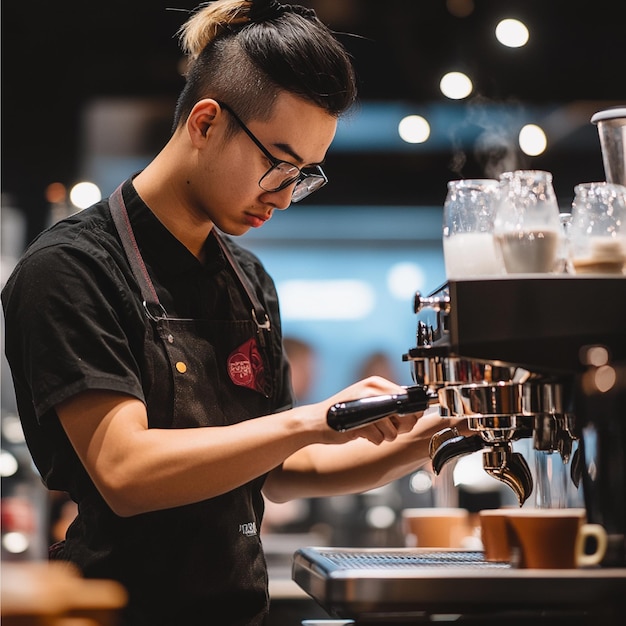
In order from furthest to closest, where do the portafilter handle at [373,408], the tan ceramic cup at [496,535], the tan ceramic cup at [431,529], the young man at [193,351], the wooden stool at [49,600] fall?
the tan ceramic cup at [431,529], the young man at [193,351], the portafilter handle at [373,408], the tan ceramic cup at [496,535], the wooden stool at [49,600]

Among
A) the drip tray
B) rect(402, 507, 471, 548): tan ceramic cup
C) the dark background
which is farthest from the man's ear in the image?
the dark background

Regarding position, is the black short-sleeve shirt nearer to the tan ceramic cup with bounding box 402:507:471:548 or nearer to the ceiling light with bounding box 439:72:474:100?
the tan ceramic cup with bounding box 402:507:471:548

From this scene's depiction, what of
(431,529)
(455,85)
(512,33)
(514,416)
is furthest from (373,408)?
(455,85)

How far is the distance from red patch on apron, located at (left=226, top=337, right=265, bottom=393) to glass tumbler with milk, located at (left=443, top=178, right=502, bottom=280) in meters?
0.49

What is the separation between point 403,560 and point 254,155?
2.32 feet

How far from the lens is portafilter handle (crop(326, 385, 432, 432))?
4.45 feet

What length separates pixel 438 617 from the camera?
47.8 inches

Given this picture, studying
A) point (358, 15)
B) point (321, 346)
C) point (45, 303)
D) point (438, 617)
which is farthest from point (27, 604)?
point (321, 346)

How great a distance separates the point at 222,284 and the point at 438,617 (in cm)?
81

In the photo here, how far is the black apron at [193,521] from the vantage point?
5.13 feet

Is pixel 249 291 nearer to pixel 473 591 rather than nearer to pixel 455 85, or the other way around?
pixel 473 591

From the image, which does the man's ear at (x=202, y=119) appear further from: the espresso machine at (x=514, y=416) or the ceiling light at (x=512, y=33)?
the ceiling light at (x=512, y=33)

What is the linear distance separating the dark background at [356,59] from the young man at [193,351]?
2.60 m

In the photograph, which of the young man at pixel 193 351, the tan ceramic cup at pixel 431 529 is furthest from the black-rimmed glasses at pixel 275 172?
the tan ceramic cup at pixel 431 529
